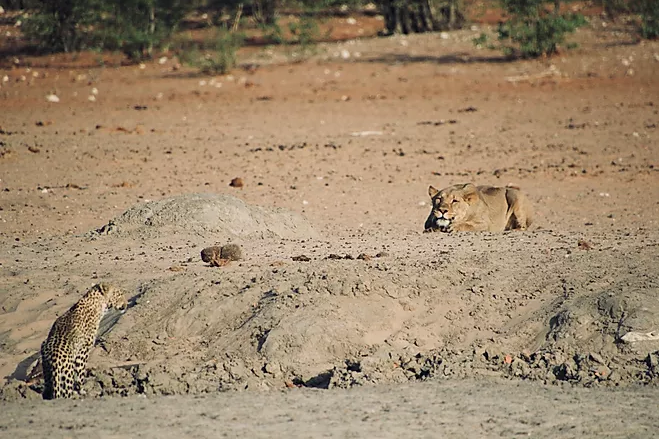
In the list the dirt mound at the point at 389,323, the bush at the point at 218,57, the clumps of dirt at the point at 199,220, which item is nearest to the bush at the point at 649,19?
the bush at the point at 218,57

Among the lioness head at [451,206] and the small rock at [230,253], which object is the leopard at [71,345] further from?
the lioness head at [451,206]

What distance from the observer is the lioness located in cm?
985

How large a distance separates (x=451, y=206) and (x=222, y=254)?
248cm

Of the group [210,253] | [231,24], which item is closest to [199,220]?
[210,253]

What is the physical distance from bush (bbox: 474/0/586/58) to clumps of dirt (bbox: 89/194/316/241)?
12.5 m

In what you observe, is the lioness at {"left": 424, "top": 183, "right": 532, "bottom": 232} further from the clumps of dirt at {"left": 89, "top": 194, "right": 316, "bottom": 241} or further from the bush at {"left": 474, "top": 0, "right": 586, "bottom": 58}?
the bush at {"left": 474, "top": 0, "right": 586, "bottom": 58}

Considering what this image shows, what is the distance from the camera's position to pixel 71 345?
6.49 meters

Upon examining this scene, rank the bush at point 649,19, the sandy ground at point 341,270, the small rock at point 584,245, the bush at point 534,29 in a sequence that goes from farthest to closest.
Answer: the bush at point 649,19
the bush at point 534,29
the small rock at point 584,245
the sandy ground at point 341,270

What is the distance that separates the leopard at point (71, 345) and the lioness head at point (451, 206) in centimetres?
371

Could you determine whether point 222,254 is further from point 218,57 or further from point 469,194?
point 218,57

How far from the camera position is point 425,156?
48.4 ft

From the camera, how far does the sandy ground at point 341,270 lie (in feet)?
18.9

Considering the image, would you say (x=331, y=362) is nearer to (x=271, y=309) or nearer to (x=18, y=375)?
(x=271, y=309)

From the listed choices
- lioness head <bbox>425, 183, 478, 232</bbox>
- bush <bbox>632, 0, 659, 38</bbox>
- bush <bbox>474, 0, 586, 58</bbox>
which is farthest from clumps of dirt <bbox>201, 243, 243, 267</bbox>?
bush <bbox>632, 0, 659, 38</bbox>
